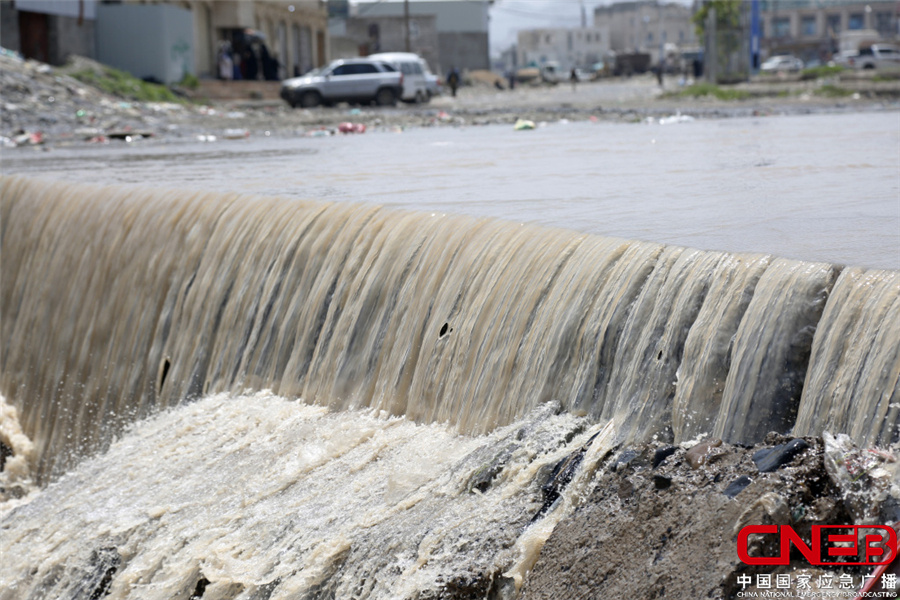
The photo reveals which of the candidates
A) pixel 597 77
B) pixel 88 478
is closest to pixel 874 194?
pixel 88 478

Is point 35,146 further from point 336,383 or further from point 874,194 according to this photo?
point 874,194

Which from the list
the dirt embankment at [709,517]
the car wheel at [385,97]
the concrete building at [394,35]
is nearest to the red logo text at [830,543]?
the dirt embankment at [709,517]

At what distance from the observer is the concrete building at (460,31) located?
66812 mm

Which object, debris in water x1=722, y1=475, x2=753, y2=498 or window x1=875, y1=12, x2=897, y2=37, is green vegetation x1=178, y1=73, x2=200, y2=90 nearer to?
debris in water x1=722, y1=475, x2=753, y2=498

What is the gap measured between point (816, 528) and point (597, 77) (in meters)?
62.3

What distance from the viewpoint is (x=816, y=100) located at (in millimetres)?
22125

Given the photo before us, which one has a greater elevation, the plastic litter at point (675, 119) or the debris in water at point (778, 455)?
the plastic litter at point (675, 119)

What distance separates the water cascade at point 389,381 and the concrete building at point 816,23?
239ft

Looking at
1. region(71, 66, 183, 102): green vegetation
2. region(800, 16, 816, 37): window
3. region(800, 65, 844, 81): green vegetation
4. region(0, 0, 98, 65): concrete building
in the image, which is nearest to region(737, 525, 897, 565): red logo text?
region(71, 66, 183, 102): green vegetation

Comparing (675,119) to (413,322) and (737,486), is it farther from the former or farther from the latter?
(737,486)

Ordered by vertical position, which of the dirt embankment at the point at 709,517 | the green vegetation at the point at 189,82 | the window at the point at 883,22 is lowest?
the dirt embankment at the point at 709,517

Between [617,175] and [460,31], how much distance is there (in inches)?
2438

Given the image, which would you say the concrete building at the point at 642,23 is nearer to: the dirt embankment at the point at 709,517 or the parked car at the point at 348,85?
the parked car at the point at 348,85

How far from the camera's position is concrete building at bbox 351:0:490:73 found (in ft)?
219
